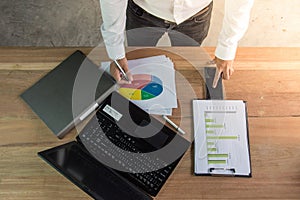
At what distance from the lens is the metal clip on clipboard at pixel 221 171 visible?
899mm

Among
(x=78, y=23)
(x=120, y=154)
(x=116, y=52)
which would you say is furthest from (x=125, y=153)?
(x=78, y=23)

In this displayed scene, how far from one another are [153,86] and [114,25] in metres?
0.19

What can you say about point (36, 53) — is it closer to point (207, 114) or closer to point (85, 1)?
point (207, 114)

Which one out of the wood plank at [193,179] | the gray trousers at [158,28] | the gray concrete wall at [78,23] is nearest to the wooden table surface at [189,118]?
the wood plank at [193,179]

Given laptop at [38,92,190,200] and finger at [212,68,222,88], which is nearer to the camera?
laptop at [38,92,190,200]

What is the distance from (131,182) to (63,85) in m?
0.31

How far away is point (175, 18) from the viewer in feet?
3.60

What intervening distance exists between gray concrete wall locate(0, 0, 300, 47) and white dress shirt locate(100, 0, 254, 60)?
76 cm

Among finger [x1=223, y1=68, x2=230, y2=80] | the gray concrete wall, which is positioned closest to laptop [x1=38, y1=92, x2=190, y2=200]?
finger [x1=223, y1=68, x2=230, y2=80]

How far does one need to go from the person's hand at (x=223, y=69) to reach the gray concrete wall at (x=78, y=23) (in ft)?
2.58

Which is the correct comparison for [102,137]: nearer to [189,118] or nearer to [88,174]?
[88,174]

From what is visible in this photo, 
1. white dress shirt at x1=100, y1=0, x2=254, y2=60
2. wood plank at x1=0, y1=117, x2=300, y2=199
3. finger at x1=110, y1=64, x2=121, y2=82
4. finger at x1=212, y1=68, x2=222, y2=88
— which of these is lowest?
wood plank at x1=0, y1=117, x2=300, y2=199

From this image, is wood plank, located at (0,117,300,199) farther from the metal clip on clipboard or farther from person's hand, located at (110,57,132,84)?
person's hand, located at (110,57,132,84)

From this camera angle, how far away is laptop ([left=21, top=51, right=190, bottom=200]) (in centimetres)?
88
